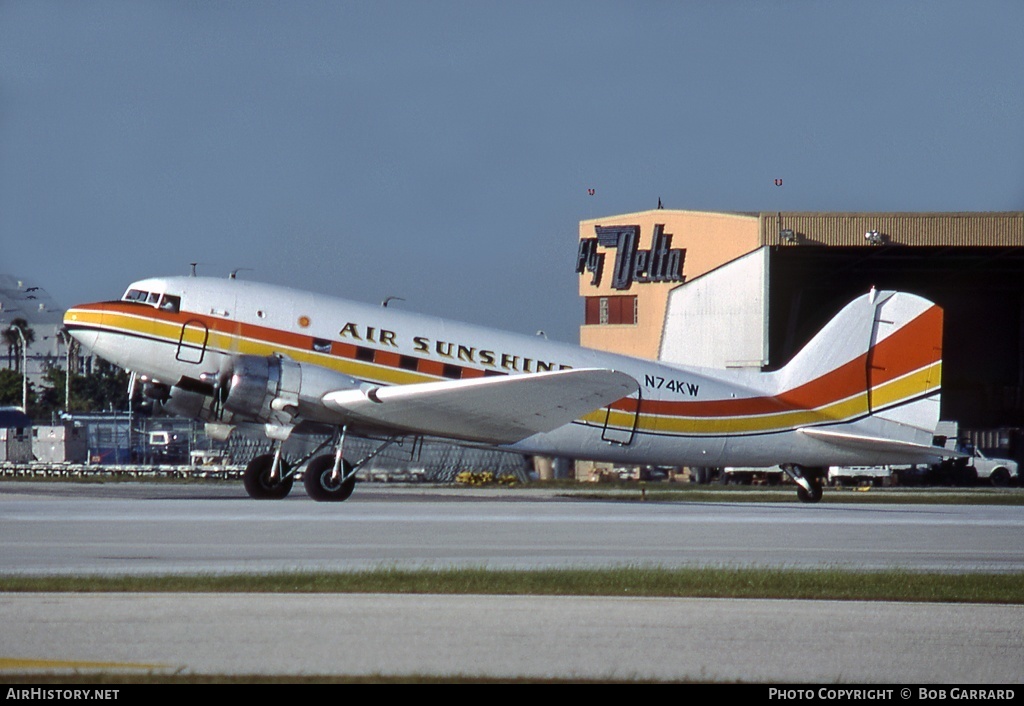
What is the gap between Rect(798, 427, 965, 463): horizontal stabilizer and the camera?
2875 centimetres

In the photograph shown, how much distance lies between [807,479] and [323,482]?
12.0 metres

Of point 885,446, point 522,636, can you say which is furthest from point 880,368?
point 522,636

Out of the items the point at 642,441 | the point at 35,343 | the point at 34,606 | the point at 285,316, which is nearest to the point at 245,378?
the point at 285,316

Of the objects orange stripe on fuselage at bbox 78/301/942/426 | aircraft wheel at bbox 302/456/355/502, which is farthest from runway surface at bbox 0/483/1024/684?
orange stripe on fuselage at bbox 78/301/942/426

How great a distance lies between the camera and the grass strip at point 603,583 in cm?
1223

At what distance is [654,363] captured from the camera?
96.8ft

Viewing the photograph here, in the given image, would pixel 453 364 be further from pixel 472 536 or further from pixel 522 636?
pixel 522 636

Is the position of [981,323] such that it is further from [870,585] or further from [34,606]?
[34,606]

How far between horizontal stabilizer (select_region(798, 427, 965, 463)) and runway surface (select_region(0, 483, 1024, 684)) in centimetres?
873

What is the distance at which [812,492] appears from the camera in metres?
30.5

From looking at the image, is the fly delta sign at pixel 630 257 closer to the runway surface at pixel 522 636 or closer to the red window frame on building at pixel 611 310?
the red window frame on building at pixel 611 310

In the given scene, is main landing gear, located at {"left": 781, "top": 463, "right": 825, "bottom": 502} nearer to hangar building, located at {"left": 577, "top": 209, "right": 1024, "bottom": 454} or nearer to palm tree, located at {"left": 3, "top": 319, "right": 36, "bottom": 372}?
hangar building, located at {"left": 577, "top": 209, "right": 1024, "bottom": 454}

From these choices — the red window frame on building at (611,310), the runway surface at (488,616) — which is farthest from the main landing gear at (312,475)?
the red window frame on building at (611,310)

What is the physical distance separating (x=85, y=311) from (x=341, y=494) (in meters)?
6.93
